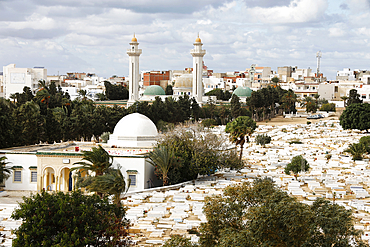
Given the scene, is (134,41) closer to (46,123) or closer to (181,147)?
(46,123)

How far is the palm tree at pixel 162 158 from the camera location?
31047 millimetres

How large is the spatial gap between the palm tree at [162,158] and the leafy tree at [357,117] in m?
37.9

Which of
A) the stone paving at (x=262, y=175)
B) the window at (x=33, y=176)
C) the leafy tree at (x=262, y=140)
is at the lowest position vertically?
the stone paving at (x=262, y=175)

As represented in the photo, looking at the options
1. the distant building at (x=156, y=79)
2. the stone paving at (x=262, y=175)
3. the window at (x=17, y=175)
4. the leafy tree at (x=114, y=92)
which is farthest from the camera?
the distant building at (x=156, y=79)

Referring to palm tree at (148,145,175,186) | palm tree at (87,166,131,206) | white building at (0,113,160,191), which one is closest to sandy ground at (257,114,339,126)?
white building at (0,113,160,191)

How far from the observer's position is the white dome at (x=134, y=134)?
116 feet

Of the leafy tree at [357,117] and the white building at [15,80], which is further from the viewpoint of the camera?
the white building at [15,80]

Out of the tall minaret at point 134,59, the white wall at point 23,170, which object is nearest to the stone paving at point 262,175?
the white wall at point 23,170

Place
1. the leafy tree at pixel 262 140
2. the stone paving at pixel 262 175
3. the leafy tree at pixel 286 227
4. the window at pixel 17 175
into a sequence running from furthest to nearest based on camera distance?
the leafy tree at pixel 262 140 → the window at pixel 17 175 → the stone paving at pixel 262 175 → the leafy tree at pixel 286 227

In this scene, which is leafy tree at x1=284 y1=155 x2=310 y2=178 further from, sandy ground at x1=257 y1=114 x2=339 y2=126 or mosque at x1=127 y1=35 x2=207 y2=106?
mosque at x1=127 y1=35 x2=207 y2=106

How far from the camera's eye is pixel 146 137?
35438 mm

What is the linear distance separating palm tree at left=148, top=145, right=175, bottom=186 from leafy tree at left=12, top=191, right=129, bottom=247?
541 inches

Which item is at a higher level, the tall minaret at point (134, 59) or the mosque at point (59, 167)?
the tall minaret at point (134, 59)

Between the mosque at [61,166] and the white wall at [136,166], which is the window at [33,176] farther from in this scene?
the white wall at [136,166]
